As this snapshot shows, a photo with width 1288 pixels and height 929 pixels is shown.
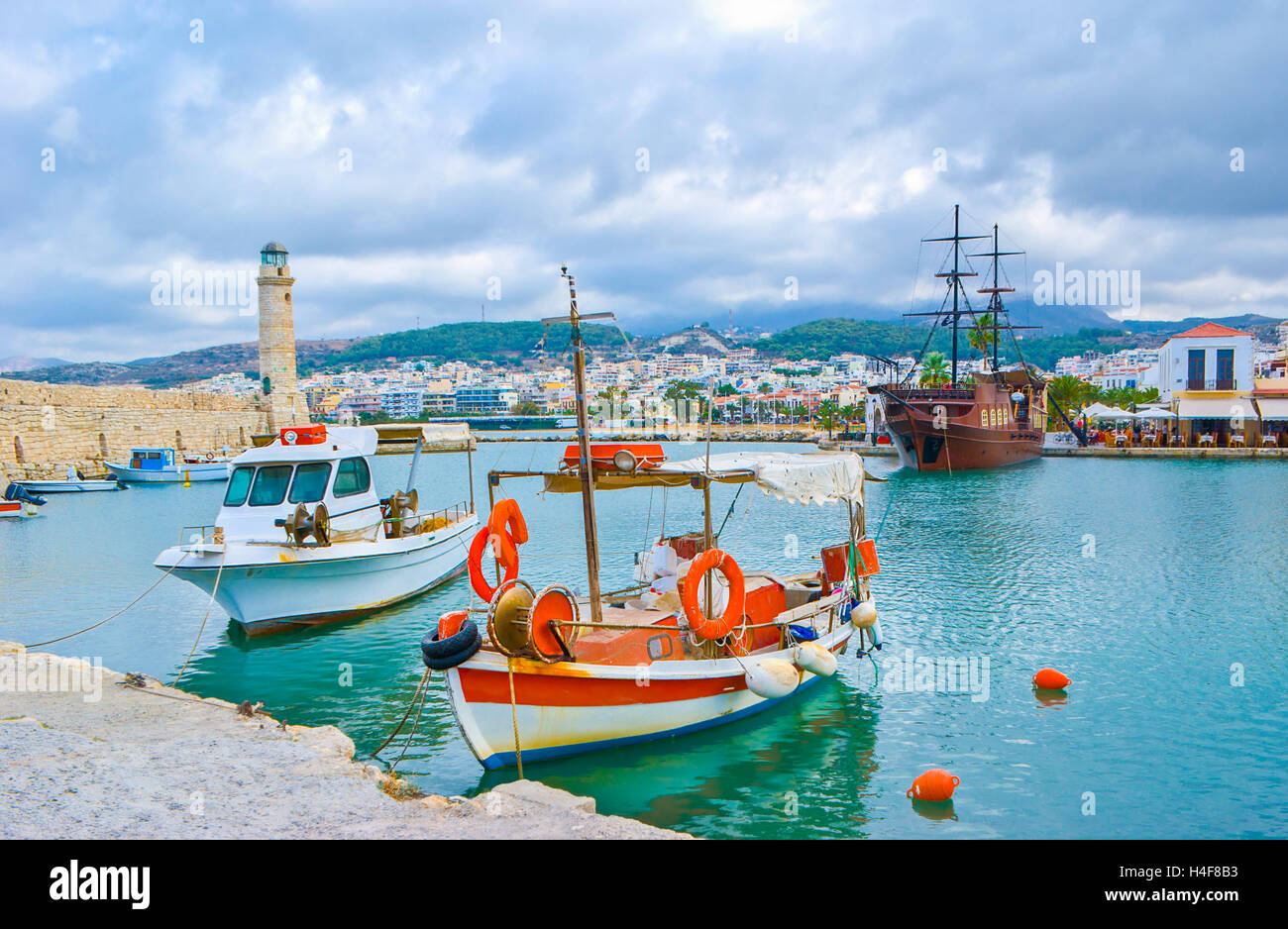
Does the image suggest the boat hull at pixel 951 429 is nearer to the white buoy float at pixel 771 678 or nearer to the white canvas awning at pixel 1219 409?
the white canvas awning at pixel 1219 409

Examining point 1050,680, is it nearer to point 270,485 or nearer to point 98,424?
point 270,485

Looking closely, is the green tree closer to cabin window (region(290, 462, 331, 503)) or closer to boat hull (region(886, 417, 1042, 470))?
boat hull (region(886, 417, 1042, 470))

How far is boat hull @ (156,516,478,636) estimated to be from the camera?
15.0 m

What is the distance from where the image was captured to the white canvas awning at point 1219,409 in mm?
63375

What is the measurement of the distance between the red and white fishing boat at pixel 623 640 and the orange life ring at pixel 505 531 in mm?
17

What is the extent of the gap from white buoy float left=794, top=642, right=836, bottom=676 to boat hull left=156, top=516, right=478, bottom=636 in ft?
29.9

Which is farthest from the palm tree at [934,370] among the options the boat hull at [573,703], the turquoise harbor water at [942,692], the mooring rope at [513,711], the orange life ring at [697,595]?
the mooring rope at [513,711]

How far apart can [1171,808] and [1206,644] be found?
24.8 feet

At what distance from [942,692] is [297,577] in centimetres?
1136

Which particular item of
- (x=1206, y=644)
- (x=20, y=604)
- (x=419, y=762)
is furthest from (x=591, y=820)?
(x=20, y=604)

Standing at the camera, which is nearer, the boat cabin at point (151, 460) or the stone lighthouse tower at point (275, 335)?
the boat cabin at point (151, 460)

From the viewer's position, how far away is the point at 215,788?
23.5 ft

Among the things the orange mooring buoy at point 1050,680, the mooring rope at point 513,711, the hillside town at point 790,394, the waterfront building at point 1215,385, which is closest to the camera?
the mooring rope at point 513,711

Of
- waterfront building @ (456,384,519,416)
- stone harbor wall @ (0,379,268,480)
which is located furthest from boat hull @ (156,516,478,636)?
waterfront building @ (456,384,519,416)
